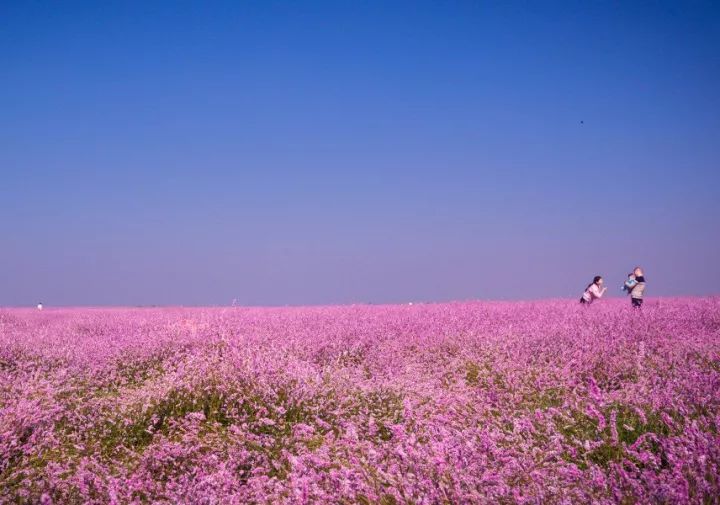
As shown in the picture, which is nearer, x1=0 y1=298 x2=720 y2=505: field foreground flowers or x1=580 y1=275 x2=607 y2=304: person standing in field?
x1=0 y1=298 x2=720 y2=505: field foreground flowers

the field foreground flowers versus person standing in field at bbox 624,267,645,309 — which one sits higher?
person standing in field at bbox 624,267,645,309

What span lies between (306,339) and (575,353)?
329cm

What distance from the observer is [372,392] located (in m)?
4.20

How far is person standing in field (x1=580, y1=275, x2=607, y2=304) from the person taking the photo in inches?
500

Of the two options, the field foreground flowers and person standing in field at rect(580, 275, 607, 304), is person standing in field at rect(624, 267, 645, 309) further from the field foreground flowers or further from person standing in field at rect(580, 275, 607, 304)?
the field foreground flowers

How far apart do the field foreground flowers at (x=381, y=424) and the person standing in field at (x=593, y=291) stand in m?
6.18

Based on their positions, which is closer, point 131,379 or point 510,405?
point 510,405

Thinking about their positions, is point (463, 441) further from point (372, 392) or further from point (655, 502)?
point (372, 392)

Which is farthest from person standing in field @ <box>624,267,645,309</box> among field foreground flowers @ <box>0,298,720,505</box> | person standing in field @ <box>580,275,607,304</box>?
field foreground flowers @ <box>0,298,720,505</box>

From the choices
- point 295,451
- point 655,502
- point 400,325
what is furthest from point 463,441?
point 400,325

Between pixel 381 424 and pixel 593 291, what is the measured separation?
10.5 metres

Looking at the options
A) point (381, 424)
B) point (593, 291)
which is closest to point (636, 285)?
point (593, 291)

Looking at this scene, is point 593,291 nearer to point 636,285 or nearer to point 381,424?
point 636,285

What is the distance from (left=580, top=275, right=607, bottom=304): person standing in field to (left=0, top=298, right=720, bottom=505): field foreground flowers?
618cm
